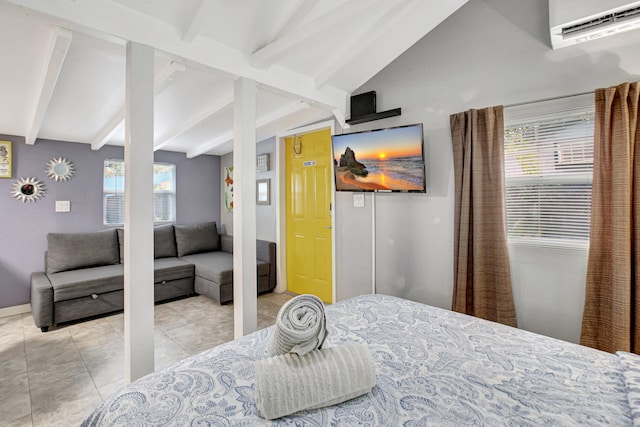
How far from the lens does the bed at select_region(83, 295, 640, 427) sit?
890 mm

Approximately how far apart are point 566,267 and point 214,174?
5.01 meters

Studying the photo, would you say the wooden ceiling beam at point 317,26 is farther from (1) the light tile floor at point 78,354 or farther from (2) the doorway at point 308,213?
(1) the light tile floor at point 78,354

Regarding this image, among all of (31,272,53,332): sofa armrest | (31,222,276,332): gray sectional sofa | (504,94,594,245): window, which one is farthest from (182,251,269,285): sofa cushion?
(504,94,594,245): window

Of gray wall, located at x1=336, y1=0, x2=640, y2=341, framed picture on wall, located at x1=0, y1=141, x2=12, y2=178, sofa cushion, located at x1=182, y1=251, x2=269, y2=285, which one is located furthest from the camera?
sofa cushion, located at x1=182, y1=251, x2=269, y2=285

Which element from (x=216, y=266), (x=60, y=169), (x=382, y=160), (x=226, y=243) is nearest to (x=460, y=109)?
A: (x=382, y=160)

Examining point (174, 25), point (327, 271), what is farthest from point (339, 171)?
point (174, 25)

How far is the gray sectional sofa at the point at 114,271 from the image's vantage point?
10.4 ft

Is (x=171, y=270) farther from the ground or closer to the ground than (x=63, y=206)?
closer to the ground

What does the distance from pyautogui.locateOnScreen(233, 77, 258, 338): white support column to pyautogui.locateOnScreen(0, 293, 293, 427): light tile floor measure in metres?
0.83

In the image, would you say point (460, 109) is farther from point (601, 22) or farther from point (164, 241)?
point (164, 241)

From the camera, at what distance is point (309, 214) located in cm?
391

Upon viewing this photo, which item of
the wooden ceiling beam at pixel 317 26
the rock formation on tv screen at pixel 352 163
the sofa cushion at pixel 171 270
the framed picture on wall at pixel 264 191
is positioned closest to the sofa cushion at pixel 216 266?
the sofa cushion at pixel 171 270

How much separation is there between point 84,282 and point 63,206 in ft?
4.23

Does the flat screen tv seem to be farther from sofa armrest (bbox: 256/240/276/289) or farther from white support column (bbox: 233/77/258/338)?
sofa armrest (bbox: 256/240/276/289)
